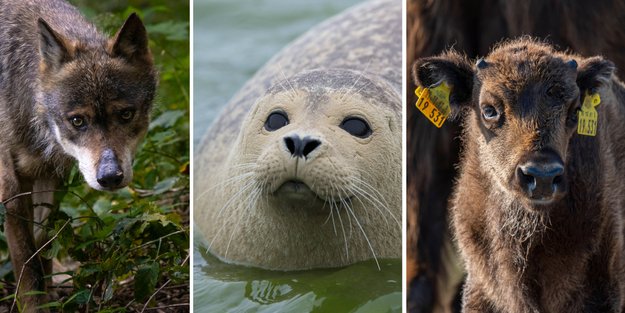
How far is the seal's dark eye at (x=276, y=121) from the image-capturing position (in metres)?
4.91

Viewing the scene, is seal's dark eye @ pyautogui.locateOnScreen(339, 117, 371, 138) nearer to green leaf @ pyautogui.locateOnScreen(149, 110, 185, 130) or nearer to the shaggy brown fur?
the shaggy brown fur

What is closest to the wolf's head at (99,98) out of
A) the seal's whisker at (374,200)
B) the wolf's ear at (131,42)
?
the wolf's ear at (131,42)

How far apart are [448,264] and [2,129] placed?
195 centimetres

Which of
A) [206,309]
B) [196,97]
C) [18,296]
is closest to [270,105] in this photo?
[196,97]

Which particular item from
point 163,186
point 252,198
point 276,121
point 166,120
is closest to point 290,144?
point 276,121

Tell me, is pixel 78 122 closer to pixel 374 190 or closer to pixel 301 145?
pixel 301 145

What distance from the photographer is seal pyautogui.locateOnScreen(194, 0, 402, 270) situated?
4648 millimetres

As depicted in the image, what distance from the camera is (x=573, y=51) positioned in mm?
4387

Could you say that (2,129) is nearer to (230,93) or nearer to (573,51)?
(230,93)

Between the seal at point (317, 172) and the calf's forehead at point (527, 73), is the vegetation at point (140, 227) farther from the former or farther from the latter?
the calf's forehead at point (527, 73)

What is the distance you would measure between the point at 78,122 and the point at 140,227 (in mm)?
648

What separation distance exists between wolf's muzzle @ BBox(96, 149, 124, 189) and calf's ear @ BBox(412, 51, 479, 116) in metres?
1.23

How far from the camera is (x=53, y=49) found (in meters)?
4.49

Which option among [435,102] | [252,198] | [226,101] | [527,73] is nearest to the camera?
[527,73]
